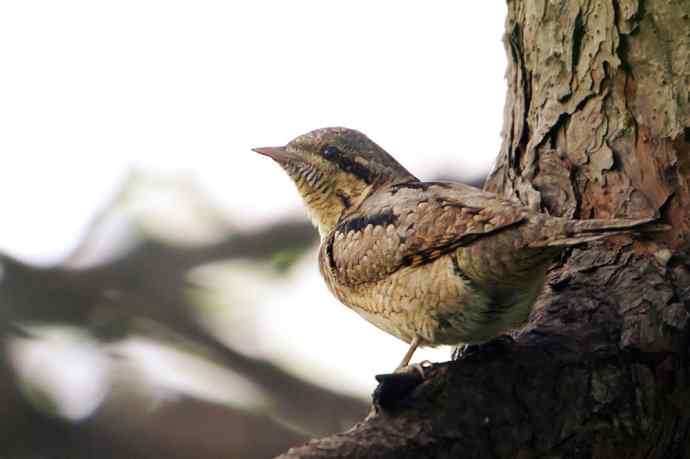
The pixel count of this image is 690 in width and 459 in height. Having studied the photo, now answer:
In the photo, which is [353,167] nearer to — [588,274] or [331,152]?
[331,152]

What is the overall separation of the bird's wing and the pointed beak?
452 mm

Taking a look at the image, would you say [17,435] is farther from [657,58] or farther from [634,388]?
[657,58]

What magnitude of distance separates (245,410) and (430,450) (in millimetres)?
2082

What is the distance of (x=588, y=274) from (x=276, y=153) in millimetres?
1268

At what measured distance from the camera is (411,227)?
10.5 feet

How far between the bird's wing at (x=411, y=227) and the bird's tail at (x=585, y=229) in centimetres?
12

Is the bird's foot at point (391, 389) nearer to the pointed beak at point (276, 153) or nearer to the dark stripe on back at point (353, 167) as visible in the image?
the dark stripe on back at point (353, 167)

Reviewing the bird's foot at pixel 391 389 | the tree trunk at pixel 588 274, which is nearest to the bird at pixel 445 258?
the tree trunk at pixel 588 274

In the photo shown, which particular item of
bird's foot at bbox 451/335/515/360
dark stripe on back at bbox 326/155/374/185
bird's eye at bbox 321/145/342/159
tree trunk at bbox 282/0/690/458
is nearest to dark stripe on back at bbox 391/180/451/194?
dark stripe on back at bbox 326/155/374/185

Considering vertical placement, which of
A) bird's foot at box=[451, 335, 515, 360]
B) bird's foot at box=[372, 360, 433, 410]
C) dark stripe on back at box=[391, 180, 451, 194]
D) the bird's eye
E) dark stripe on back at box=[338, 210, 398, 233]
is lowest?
bird's foot at box=[451, 335, 515, 360]

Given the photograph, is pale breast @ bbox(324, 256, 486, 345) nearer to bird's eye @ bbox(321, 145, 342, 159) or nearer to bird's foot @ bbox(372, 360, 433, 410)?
bird's foot @ bbox(372, 360, 433, 410)

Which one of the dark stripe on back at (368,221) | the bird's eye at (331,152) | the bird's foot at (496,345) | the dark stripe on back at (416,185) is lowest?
the bird's foot at (496,345)

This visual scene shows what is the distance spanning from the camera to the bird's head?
3941mm

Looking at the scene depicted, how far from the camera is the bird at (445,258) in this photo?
2891mm
